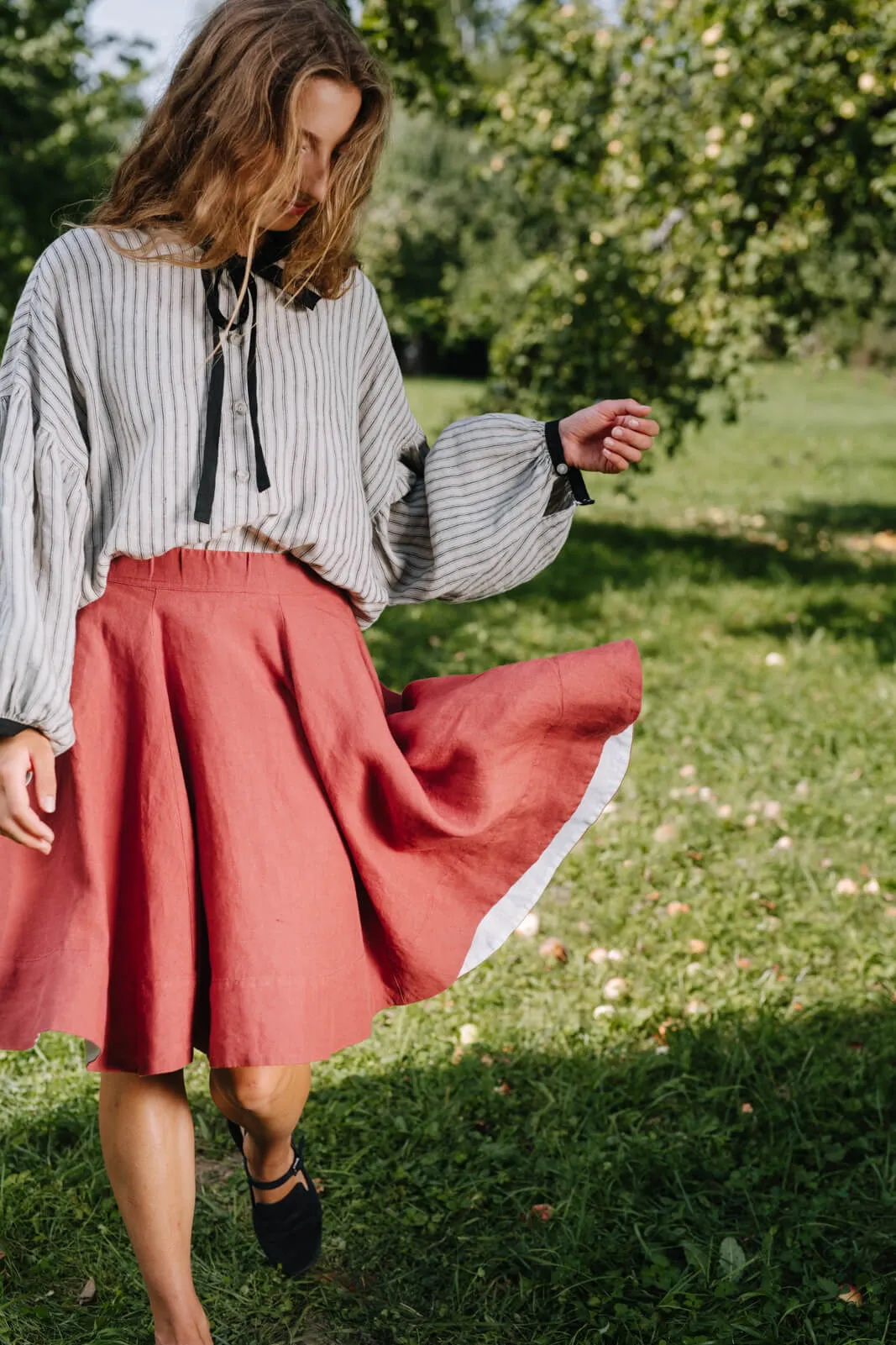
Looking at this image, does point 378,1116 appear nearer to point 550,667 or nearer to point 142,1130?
point 142,1130

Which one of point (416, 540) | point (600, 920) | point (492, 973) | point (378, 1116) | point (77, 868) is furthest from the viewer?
point (600, 920)

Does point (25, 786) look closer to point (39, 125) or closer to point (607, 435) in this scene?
point (607, 435)

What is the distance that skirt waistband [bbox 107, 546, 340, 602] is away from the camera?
1.82m

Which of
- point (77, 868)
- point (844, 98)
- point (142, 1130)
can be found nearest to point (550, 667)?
point (77, 868)

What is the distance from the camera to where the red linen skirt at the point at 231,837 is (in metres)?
1.74

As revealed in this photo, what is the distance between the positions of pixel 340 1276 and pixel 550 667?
1.22 m

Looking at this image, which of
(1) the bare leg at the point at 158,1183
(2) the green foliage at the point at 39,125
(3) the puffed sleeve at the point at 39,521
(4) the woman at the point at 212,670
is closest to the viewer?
(3) the puffed sleeve at the point at 39,521

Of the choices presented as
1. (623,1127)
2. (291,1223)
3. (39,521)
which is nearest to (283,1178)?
(291,1223)

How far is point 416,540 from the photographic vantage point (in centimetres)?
220

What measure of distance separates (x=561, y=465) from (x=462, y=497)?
18cm

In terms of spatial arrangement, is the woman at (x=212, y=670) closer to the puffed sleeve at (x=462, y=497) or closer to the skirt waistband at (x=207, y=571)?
the skirt waistband at (x=207, y=571)

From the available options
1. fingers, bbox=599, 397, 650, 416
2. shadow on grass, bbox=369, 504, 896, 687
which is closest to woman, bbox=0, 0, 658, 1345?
fingers, bbox=599, 397, 650, 416

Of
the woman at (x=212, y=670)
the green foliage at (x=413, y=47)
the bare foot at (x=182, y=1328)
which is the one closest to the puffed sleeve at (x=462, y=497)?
the woman at (x=212, y=670)

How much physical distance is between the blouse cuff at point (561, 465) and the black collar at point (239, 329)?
0.46m
